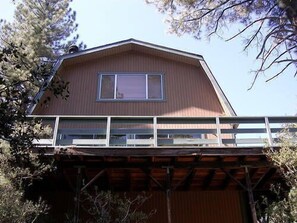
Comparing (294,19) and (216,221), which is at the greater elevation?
(294,19)

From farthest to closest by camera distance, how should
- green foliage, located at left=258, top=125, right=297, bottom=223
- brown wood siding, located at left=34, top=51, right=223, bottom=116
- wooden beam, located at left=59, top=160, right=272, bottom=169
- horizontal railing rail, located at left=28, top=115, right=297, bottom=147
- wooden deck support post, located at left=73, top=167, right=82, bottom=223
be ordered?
brown wood siding, located at left=34, top=51, right=223, bottom=116, horizontal railing rail, located at left=28, top=115, right=297, bottom=147, wooden beam, located at left=59, top=160, right=272, bottom=169, wooden deck support post, located at left=73, top=167, right=82, bottom=223, green foliage, located at left=258, top=125, right=297, bottom=223

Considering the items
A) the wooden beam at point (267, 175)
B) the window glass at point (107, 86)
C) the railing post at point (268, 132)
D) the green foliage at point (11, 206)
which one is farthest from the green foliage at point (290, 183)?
the window glass at point (107, 86)

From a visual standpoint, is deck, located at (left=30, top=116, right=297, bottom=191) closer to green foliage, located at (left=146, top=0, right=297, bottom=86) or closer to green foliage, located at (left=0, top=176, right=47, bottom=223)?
green foliage, located at (left=0, top=176, right=47, bottom=223)

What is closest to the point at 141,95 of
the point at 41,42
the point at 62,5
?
the point at 41,42

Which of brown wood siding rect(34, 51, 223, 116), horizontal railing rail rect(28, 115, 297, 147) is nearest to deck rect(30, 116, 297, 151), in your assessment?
horizontal railing rail rect(28, 115, 297, 147)

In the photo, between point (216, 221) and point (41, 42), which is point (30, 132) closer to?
point (216, 221)

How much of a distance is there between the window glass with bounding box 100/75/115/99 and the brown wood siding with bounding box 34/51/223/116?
0.22 meters

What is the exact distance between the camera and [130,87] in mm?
12492

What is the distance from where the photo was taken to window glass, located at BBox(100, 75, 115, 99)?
1224 centimetres

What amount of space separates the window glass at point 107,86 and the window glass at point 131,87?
21 centimetres

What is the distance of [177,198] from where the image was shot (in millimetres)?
10594

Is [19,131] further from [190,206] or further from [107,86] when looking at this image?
[107,86]

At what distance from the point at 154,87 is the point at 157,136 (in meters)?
2.94

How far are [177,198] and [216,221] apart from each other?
1.27 m
